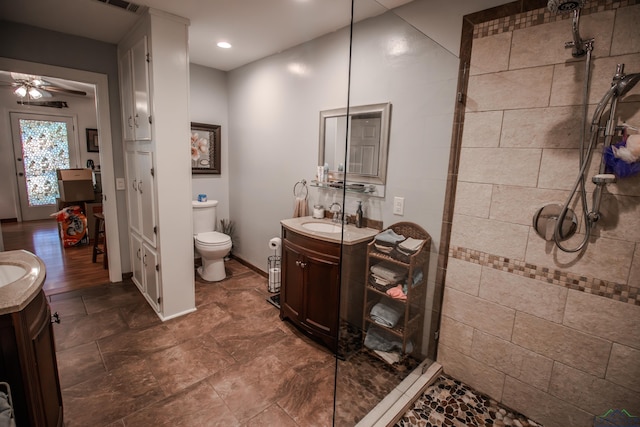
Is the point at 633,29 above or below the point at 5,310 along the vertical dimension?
above

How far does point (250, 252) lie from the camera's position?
151 inches

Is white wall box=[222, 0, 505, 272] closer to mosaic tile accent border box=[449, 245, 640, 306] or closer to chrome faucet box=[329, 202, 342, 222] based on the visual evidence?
chrome faucet box=[329, 202, 342, 222]

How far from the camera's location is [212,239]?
335cm

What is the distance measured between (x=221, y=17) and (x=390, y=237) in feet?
6.98

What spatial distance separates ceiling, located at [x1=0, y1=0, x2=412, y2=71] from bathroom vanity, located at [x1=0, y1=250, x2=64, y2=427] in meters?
2.03

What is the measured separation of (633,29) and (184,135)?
2.81m

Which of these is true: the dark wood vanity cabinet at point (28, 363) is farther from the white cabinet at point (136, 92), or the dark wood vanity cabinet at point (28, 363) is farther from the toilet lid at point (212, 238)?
the toilet lid at point (212, 238)

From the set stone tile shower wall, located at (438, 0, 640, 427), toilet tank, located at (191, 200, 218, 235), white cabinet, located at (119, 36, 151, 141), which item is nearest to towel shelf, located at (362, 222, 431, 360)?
stone tile shower wall, located at (438, 0, 640, 427)

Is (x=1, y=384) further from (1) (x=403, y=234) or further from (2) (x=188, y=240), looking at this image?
(1) (x=403, y=234)

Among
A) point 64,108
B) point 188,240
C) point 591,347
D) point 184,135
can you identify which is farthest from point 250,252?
point 64,108

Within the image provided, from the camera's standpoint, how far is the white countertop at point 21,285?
1050 millimetres

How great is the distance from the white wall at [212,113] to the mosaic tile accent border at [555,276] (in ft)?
10.1

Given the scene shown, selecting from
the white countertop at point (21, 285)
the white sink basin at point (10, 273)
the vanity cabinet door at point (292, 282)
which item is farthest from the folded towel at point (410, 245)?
the white sink basin at point (10, 273)

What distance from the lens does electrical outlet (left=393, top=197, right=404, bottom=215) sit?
2.01 m
